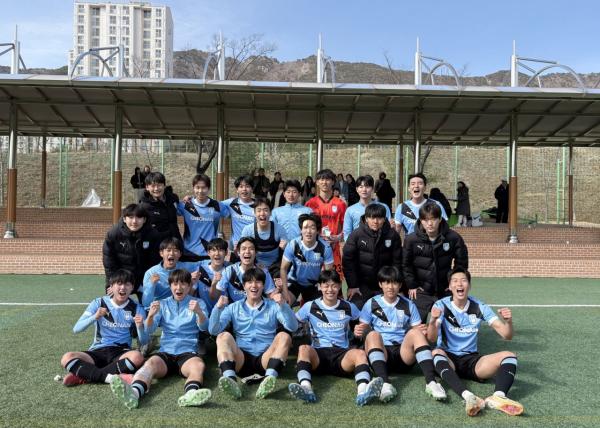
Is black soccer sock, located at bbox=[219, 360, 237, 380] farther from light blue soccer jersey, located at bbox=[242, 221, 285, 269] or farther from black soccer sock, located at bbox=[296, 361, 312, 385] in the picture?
light blue soccer jersey, located at bbox=[242, 221, 285, 269]

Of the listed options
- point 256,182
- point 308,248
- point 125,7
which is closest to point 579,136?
point 256,182

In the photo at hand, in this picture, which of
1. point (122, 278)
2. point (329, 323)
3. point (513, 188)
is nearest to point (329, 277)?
point (329, 323)

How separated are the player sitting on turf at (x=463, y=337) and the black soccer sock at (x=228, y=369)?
1.64 meters

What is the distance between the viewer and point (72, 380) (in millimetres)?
4328

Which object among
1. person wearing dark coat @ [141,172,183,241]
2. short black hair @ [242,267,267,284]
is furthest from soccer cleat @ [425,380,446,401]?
person wearing dark coat @ [141,172,183,241]

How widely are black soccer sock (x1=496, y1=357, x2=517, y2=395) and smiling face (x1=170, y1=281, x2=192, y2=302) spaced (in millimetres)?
2692

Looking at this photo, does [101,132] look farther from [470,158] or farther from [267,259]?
[470,158]

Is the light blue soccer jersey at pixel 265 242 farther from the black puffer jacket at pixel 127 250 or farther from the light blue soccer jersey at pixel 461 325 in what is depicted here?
the light blue soccer jersey at pixel 461 325

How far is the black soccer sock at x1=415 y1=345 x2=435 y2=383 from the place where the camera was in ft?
13.9

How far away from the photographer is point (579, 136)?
53.9 feet

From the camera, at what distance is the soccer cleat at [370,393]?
3.93 m

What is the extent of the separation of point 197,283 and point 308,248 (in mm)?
1177

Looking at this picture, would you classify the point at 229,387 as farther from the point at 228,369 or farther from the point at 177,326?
the point at 177,326

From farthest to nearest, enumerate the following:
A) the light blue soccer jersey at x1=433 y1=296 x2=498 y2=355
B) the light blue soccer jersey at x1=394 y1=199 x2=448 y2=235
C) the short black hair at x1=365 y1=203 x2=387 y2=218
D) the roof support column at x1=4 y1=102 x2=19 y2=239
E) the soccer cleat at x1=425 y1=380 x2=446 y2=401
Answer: the roof support column at x1=4 y1=102 x2=19 y2=239 < the light blue soccer jersey at x1=394 y1=199 x2=448 y2=235 < the short black hair at x1=365 y1=203 x2=387 y2=218 < the light blue soccer jersey at x1=433 y1=296 x2=498 y2=355 < the soccer cleat at x1=425 y1=380 x2=446 y2=401
